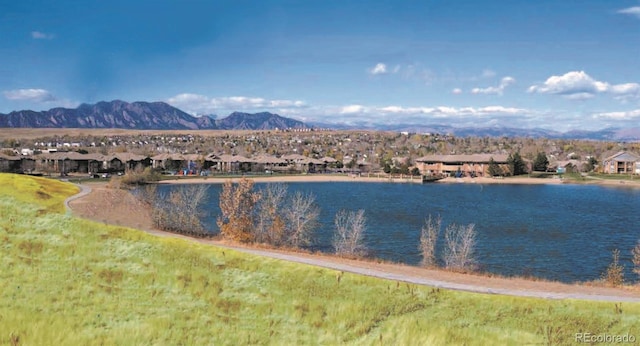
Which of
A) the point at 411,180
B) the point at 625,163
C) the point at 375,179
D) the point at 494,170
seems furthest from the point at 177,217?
the point at 625,163

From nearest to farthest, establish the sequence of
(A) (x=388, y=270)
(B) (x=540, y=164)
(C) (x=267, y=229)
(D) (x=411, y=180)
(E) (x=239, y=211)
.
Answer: (A) (x=388, y=270), (E) (x=239, y=211), (C) (x=267, y=229), (D) (x=411, y=180), (B) (x=540, y=164)

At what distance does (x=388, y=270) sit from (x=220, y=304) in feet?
34.6

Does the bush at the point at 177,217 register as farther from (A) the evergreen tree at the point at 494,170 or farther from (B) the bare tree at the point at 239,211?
(A) the evergreen tree at the point at 494,170

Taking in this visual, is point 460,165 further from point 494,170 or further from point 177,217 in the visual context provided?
point 177,217

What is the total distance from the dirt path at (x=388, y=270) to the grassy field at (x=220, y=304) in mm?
2419

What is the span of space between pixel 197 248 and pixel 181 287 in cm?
495

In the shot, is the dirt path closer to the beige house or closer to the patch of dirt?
the patch of dirt

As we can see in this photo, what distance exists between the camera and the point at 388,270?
22266 millimetres

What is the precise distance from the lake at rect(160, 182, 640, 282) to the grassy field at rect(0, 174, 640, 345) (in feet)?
68.1

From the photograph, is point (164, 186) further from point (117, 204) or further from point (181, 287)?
point (181, 287)

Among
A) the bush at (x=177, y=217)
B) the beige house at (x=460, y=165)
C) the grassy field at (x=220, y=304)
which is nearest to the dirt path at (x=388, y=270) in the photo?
the bush at (x=177, y=217)

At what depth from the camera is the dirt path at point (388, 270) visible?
1833 centimetres

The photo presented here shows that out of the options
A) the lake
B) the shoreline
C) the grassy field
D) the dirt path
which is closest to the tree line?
the lake

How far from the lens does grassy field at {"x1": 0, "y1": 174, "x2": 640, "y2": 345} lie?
11.2 metres
